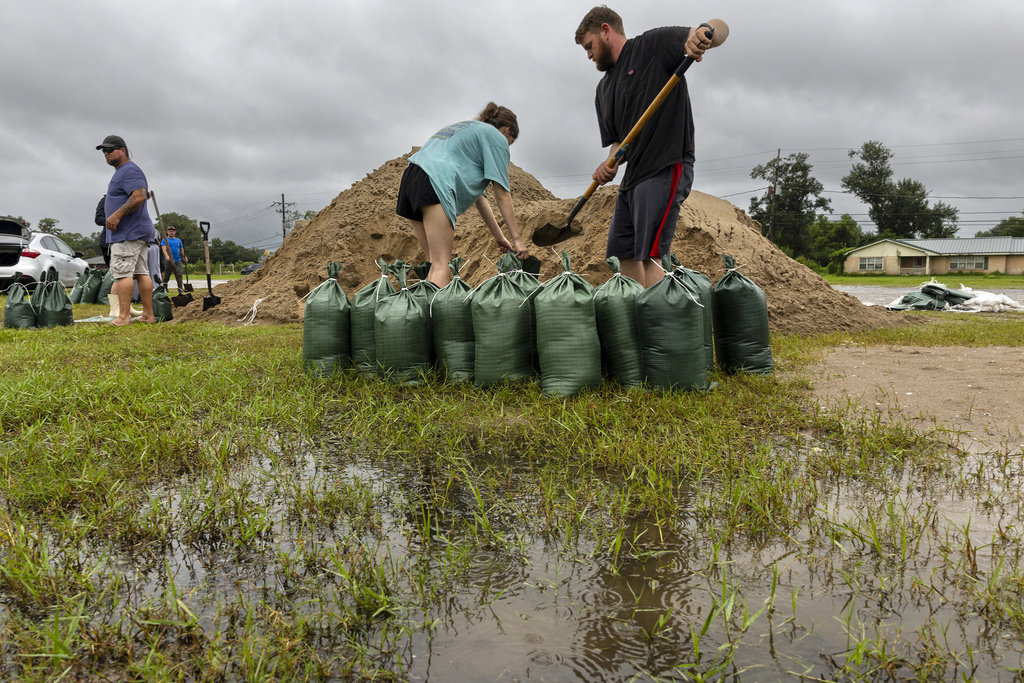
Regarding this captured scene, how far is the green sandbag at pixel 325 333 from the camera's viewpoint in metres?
3.56

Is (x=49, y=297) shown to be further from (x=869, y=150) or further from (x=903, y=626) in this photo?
(x=869, y=150)

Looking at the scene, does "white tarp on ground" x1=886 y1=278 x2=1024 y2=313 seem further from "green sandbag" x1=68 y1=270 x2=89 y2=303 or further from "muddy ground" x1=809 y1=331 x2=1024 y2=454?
"green sandbag" x1=68 y1=270 x2=89 y2=303

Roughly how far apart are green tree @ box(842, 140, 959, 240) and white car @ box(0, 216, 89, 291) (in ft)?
222

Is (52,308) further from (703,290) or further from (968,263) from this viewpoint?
(968,263)

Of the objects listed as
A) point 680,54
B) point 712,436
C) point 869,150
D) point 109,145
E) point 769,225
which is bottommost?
point 712,436

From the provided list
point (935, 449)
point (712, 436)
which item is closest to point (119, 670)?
point (712, 436)

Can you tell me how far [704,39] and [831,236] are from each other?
6135 centimetres

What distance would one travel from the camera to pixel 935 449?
2.16 m

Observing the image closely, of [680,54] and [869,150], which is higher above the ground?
[869,150]

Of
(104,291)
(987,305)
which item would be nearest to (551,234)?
(987,305)

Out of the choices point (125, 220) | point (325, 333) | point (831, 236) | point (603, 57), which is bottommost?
point (325, 333)

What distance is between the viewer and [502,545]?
151 centimetres

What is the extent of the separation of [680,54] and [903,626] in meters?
3.20

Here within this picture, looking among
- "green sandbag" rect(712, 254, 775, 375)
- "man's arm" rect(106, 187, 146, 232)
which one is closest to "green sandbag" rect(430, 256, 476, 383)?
"green sandbag" rect(712, 254, 775, 375)
